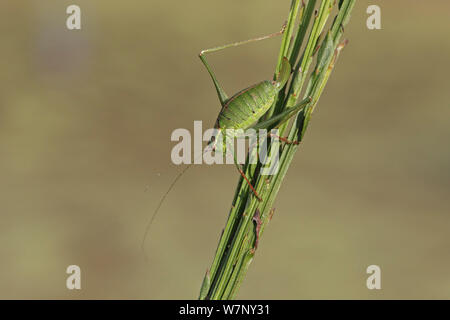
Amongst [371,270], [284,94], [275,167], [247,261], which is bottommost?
[371,270]

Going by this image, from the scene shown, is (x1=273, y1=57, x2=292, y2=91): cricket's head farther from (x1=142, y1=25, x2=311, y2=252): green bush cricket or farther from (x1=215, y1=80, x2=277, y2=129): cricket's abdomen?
(x1=215, y1=80, x2=277, y2=129): cricket's abdomen

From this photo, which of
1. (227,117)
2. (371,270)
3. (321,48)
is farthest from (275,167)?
(371,270)

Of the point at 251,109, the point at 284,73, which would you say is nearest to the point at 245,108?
the point at 251,109

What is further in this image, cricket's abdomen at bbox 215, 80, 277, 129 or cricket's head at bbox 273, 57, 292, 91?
cricket's abdomen at bbox 215, 80, 277, 129

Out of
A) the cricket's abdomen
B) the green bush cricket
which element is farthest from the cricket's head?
the cricket's abdomen

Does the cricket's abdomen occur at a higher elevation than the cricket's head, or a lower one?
higher

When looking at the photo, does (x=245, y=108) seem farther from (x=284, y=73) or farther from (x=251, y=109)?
(x=284, y=73)

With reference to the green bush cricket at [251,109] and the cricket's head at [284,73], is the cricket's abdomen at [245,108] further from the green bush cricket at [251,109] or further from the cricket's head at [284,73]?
the cricket's head at [284,73]

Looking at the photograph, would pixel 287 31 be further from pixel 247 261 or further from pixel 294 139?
pixel 247 261
